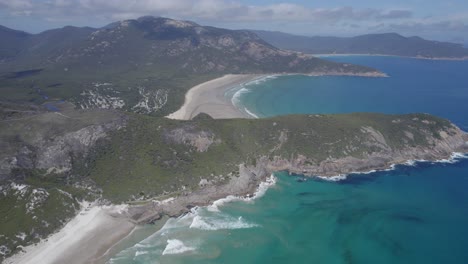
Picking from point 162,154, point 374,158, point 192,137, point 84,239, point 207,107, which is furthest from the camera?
point 207,107

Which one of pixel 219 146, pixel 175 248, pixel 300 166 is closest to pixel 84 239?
pixel 175 248

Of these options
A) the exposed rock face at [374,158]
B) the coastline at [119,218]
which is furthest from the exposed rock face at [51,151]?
the exposed rock face at [374,158]

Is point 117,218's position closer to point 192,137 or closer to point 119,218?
point 119,218

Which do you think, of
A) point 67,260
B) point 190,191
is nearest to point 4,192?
point 67,260

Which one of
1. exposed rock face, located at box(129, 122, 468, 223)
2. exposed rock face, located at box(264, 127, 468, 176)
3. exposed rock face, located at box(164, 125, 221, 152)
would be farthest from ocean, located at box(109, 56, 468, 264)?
exposed rock face, located at box(164, 125, 221, 152)

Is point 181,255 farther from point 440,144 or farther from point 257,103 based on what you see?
point 257,103
